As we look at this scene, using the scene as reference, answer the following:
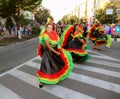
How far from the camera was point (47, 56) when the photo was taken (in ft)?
19.9

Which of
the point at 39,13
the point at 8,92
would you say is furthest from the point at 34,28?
the point at 39,13

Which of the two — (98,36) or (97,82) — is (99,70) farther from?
(98,36)

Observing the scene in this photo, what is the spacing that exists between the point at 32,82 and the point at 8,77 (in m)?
1.03

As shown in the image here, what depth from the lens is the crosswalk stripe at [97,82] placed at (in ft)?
19.5

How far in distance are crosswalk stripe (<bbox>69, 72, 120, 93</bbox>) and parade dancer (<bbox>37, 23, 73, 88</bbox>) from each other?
2.59 ft

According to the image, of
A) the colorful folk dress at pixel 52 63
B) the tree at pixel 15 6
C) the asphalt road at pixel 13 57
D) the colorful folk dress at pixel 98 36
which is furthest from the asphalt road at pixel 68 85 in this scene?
the tree at pixel 15 6

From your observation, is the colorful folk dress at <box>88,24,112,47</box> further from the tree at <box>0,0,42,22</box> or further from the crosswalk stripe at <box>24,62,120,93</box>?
the tree at <box>0,0,42,22</box>

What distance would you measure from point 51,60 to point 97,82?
1.51 m

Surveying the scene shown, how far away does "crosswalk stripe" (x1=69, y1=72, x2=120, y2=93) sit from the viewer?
5950 mm

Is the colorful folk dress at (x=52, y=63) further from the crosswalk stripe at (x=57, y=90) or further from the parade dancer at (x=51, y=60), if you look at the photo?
the crosswalk stripe at (x=57, y=90)

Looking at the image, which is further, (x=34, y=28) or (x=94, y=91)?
(x=34, y=28)

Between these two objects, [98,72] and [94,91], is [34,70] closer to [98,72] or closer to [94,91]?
[98,72]

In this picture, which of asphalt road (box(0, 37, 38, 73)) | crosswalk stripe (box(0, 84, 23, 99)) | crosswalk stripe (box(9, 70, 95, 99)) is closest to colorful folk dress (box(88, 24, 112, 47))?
asphalt road (box(0, 37, 38, 73))

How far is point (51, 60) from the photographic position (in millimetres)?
6090
